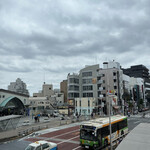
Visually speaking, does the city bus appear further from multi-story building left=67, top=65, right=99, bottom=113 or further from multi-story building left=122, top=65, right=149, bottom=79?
multi-story building left=122, top=65, right=149, bottom=79

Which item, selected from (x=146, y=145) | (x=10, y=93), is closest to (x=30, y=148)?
(x=146, y=145)

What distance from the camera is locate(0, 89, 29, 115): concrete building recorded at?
48194 mm

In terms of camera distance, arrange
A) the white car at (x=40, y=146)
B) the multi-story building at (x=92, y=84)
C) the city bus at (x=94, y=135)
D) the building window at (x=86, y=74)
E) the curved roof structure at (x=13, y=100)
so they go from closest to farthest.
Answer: the white car at (x=40, y=146)
the city bus at (x=94, y=135)
the curved roof structure at (x=13, y=100)
the multi-story building at (x=92, y=84)
the building window at (x=86, y=74)

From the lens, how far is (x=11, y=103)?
51281mm

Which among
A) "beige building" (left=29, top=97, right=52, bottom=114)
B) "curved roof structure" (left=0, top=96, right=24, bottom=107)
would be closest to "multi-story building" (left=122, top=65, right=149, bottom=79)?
"beige building" (left=29, top=97, right=52, bottom=114)

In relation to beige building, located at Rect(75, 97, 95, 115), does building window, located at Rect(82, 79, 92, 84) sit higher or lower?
higher

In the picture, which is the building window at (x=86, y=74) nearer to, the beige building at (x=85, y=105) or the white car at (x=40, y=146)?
the beige building at (x=85, y=105)

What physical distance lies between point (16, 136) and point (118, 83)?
56.5m

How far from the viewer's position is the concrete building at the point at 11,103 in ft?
158

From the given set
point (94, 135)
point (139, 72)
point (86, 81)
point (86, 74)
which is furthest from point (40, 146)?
point (139, 72)

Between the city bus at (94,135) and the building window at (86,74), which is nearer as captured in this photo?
the city bus at (94,135)

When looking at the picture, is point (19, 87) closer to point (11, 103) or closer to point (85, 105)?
point (85, 105)

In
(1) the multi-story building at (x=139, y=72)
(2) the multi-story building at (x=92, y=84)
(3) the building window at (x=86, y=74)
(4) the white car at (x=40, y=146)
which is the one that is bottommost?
(4) the white car at (x=40, y=146)

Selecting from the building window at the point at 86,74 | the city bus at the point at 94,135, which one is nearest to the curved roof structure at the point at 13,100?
the building window at the point at 86,74
